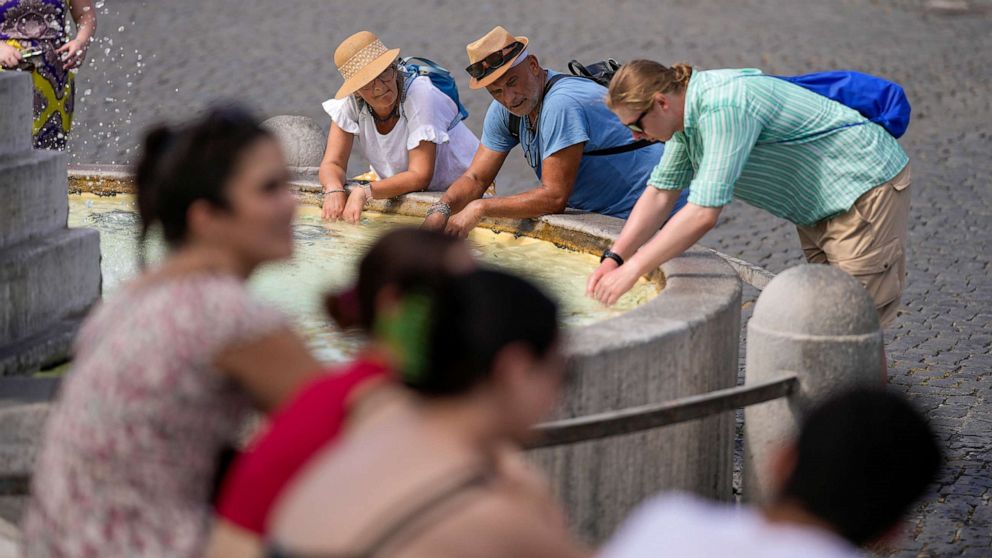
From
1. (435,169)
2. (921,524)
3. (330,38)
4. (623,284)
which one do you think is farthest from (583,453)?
(330,38)

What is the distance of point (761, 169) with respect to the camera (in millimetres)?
4949

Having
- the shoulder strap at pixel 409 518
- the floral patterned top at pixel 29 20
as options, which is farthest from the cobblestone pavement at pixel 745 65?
the floral patterned top at pixel 29 20

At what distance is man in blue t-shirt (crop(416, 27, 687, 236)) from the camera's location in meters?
5.77

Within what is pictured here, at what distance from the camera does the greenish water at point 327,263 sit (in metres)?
5.05

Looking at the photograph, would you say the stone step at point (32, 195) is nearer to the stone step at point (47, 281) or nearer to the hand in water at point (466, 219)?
the stone step at point (47, 281)

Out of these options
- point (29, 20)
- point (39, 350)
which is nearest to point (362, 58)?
point (29, 20)

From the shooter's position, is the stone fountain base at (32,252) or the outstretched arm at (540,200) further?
the outstretched arm at (540,200)

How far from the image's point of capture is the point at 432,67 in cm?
667

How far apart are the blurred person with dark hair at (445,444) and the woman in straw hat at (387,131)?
4214 millimetres

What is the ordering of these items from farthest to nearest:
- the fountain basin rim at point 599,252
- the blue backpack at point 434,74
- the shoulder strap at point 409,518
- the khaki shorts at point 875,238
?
the blue backpack at point 434,74 < the khaki shorts at point 875,238 < the fountain basin rim at point 599,252 < the shoulder strap at point 409,518

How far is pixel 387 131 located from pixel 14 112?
2349 mm

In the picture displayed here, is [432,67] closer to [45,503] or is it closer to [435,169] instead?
[435,169]

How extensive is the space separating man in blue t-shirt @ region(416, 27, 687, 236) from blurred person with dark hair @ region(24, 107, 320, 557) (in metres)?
3.24

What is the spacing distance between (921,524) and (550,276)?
1.69m
